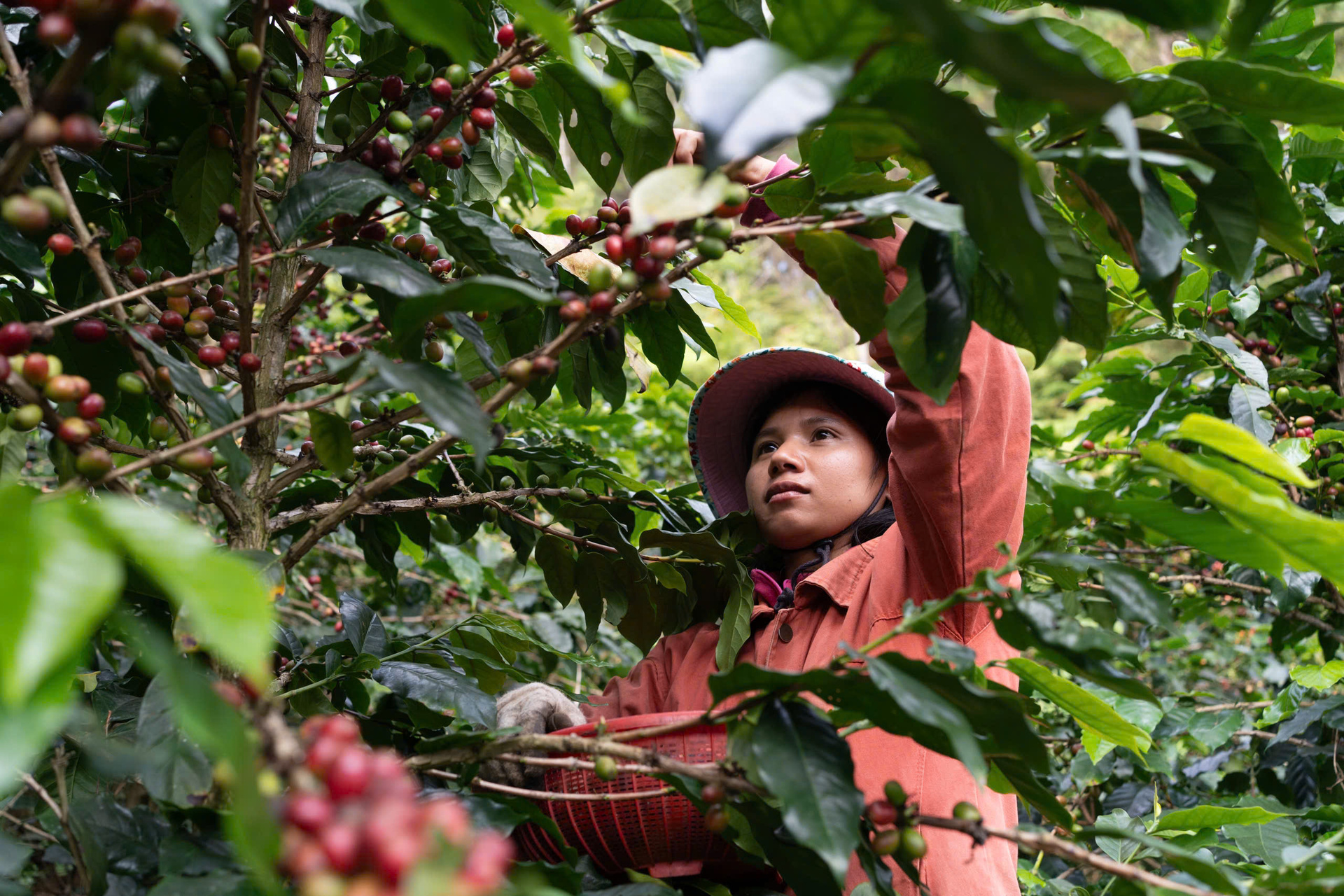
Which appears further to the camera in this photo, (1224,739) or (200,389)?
(1224,739)

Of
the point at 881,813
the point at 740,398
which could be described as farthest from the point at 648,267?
the point at 740,398

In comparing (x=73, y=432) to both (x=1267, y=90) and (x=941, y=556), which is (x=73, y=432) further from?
(x=941, y=556)

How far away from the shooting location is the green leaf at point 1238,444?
69 centimetres

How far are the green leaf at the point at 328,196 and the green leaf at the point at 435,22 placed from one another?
300 mm

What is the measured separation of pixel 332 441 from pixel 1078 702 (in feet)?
2.31

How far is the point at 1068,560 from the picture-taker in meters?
0.70

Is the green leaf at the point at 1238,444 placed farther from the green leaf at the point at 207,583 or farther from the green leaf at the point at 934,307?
the green leaf at the point at 207,583

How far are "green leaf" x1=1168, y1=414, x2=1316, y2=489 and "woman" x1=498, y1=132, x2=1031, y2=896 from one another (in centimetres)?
40

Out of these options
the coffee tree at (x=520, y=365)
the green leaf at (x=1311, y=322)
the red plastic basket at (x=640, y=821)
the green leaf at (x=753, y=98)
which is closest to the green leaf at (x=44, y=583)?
the coffee tree at (x=520, y=365)

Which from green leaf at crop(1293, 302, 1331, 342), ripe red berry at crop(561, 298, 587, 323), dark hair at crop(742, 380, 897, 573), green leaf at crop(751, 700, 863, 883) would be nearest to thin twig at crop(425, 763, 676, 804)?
green leaf at crop(751, 700, 863, 883)

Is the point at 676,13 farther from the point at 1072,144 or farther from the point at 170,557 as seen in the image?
the point at 170,557

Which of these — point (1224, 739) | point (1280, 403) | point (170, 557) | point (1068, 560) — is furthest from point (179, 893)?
point (1280, 403)

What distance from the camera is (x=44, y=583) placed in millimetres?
418

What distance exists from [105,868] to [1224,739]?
195 centimetres
